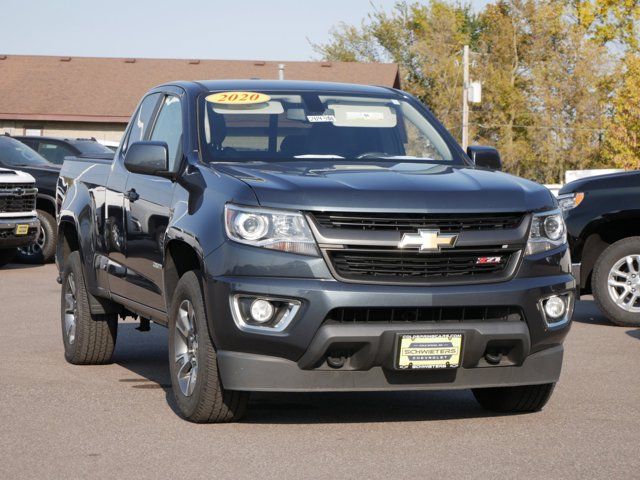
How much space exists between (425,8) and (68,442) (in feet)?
248

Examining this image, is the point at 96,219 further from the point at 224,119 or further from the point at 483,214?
the point at 483,214

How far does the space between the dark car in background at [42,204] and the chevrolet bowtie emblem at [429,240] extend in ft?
48.6

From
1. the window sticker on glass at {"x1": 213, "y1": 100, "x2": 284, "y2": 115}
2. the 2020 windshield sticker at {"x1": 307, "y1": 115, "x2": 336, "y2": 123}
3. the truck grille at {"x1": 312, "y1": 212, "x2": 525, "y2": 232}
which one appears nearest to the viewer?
the truck grille at {"x1": 312, "y1": 212, "x2": 525, "y2": 232}

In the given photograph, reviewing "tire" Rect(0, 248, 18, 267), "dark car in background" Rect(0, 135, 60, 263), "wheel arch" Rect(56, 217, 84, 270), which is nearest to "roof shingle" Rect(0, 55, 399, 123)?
"dark car in background" Rect(0, 135, 60, 263)

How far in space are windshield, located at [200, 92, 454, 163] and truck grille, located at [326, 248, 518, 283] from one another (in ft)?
4.49

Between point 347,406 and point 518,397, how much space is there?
1052 mm

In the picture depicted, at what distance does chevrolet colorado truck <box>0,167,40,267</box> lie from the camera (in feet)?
63.4

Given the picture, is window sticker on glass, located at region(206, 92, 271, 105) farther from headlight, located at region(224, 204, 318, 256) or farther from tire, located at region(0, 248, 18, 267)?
tire, located at region(0, 248, 18, 267)

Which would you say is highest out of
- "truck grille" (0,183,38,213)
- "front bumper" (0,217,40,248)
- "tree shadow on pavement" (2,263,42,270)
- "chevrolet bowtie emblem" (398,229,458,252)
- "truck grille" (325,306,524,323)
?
"chevrolet bowtie emblem" (398,229,458,252)

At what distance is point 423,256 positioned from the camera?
6.81 m

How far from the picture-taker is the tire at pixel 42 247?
69.5 ft

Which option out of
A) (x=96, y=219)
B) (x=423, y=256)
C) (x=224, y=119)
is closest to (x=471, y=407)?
(x=423, y=256)

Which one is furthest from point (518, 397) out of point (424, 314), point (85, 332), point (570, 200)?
point (570, 200)

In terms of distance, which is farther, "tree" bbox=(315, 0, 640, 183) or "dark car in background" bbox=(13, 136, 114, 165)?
"tree" bbox=(315, 0, 640, 183)
